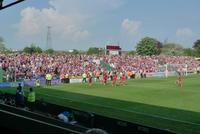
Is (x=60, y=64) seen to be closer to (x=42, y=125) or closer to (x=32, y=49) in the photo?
(x=42, y=125)

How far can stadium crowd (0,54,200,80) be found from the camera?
43219 millimetres

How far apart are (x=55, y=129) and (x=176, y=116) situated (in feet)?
50.7

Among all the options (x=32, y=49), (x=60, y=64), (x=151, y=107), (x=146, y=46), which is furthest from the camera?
(x=146, y=46)

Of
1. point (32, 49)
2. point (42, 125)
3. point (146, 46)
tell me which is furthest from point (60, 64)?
point (146, 46)

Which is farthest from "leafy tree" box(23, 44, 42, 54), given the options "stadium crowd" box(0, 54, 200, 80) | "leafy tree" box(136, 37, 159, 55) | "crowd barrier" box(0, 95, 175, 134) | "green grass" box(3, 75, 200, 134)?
"crowd barrier" box(0, 95, 175, 134)

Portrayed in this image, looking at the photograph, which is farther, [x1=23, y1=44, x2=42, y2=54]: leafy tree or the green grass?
[x1=23, y1=44, x2=42, y2=54]: leafy tree

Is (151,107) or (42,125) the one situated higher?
(42,125)

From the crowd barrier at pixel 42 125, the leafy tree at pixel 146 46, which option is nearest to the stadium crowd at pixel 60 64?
the crowd barrier at pixel 42 125

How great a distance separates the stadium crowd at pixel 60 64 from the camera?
43.2 meters

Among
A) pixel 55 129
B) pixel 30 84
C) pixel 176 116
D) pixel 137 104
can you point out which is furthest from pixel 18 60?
pixel 55 129

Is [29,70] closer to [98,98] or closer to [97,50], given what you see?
[98,98]

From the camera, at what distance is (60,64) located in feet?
165

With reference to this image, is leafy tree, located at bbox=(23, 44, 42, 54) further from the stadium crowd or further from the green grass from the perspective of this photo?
the green grass

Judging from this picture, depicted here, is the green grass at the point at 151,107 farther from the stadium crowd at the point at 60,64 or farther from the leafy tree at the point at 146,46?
the leafy tree at the point at 146,46
